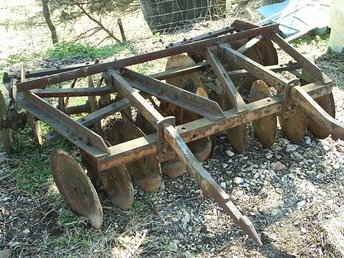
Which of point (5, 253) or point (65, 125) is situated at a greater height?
point (65, 125)

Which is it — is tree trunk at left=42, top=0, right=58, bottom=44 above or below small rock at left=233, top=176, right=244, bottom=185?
above

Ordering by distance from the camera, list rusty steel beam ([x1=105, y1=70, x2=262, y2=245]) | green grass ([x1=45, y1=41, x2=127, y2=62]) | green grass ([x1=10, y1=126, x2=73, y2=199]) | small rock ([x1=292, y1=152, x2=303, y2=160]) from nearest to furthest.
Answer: rusty steel beam ([x1=105, y1=70, x2=262, y2=245]) → green grass ([x1=10, y1=126, x2=73, y2=199]) → small rock ([x1=292, y1=152, x2=303, y2=160]) → green grass ([x1=45, y1=41, x2=127, y2=62])

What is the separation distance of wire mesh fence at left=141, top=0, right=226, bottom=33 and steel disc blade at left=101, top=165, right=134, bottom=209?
5.33 meters

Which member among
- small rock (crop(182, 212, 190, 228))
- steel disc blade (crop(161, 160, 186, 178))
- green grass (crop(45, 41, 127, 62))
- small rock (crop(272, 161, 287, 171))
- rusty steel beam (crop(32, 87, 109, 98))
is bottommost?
small rock (crop(182, 212, 190, 228))

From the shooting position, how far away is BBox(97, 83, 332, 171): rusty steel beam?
3.05 meters

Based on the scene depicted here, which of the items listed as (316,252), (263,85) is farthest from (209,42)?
(316,252)

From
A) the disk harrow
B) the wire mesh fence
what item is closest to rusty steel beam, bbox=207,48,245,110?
the disk harrow

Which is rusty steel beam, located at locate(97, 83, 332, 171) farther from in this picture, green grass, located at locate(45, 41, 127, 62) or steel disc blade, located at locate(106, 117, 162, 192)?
green grass, located at locate(45, 41, 127, 62)

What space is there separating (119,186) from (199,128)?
81 cm

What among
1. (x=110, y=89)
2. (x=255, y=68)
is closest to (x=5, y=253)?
(x=110, y=89)

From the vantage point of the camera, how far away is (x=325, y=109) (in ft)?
13.5

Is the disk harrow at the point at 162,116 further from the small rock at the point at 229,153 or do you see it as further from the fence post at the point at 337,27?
the fence post at the point at 337,27

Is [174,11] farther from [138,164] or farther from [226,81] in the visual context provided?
[138,164]

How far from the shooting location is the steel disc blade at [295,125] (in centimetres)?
407
